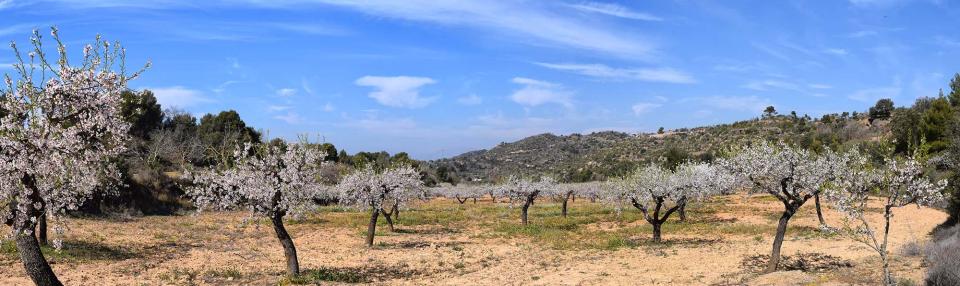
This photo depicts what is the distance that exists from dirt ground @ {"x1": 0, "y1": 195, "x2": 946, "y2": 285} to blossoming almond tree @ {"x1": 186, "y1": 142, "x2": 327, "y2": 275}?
4.58ft

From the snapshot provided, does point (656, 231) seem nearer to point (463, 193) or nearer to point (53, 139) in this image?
point (53, 139)

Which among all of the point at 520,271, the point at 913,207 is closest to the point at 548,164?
the point at 913,207

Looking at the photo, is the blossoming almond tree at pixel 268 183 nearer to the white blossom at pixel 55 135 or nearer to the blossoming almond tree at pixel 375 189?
the white blossom at pixel 55 135

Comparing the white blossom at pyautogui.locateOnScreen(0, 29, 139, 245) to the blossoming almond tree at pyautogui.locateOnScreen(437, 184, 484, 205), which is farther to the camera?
the blossoming almond tree at pyautogui.locateOnScreen(437, 184, 484, 205)

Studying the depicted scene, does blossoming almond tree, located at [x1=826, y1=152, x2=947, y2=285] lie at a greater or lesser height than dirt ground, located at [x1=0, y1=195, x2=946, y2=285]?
greater

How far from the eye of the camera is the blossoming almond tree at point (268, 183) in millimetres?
20438

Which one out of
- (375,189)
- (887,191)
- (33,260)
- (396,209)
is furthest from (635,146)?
(33,260)

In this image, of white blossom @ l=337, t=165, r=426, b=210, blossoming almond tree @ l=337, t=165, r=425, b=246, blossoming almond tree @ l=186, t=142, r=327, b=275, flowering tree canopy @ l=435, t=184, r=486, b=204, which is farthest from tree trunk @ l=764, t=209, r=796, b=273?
flowering tree canopy @ l=435, t=184, r=486, b=204

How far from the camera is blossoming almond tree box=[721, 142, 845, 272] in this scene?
19906 millimetres

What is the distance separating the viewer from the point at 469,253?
2906cm

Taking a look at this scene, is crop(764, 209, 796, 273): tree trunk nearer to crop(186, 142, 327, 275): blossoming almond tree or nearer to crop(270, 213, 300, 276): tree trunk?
crop(186, 142, 327, 275): blossoming almond tree

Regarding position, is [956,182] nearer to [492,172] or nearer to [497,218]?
[497,218]

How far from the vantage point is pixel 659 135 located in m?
148

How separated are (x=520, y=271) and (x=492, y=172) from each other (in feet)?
359
